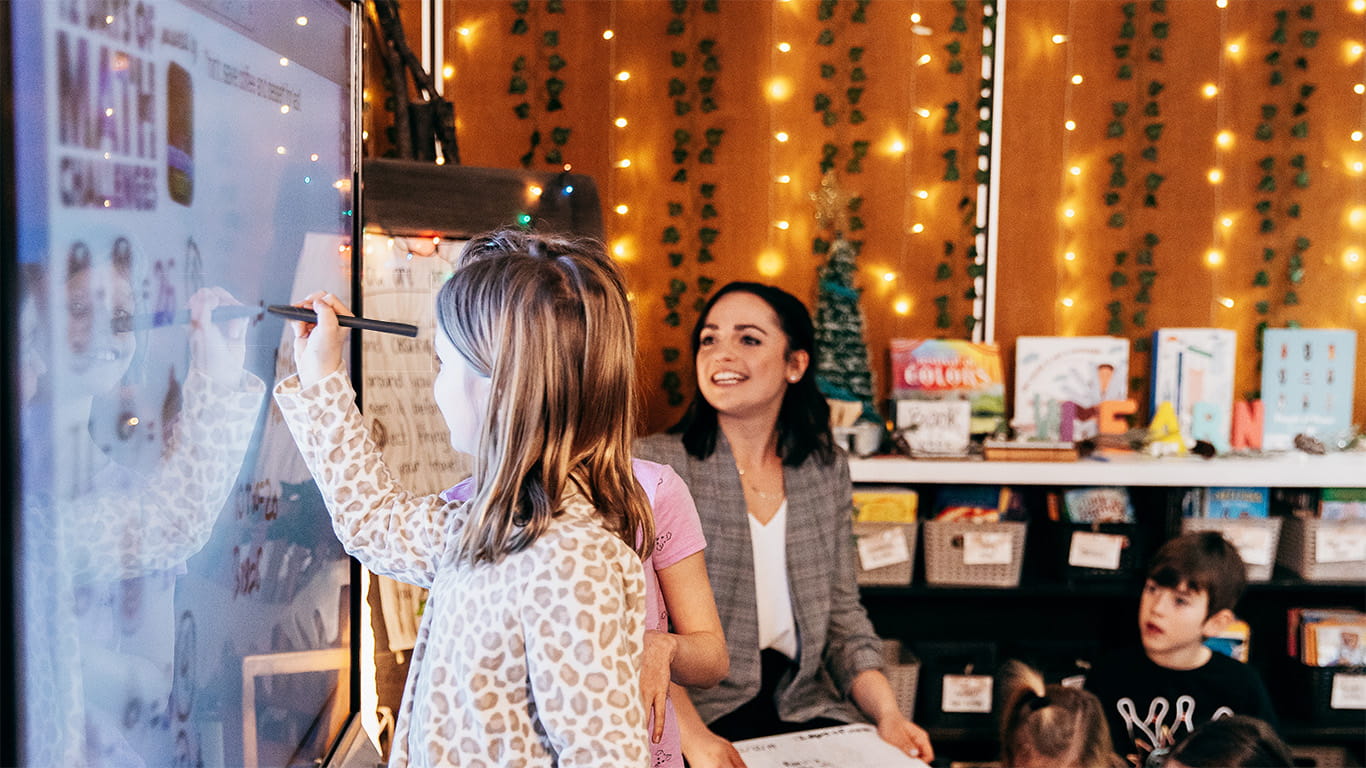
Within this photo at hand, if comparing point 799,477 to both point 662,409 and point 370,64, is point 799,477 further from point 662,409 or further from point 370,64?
point 370,64

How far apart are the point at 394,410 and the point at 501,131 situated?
1.50 metres

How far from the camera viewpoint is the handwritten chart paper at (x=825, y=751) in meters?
1.88

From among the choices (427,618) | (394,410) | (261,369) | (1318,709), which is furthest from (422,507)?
(1318,709)

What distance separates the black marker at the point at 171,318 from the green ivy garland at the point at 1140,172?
3044mm

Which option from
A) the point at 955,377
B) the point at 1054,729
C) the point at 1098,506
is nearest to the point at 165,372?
the point at 1054,729

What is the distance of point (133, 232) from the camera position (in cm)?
79

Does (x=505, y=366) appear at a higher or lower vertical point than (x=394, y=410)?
higher

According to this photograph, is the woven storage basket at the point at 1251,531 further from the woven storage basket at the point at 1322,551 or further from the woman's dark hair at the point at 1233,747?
the woman's dark hair at the point at 1233,747

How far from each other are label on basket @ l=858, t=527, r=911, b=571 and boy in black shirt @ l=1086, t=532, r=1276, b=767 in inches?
25.7

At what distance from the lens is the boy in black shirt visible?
2576 mm

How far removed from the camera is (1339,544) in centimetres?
297

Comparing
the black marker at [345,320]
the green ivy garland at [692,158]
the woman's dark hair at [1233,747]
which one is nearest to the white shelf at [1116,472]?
the woman's dark hair at [1233,747]

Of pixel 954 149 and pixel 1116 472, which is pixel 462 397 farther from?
pixel 954 149

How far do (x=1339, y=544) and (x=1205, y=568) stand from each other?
62cm
